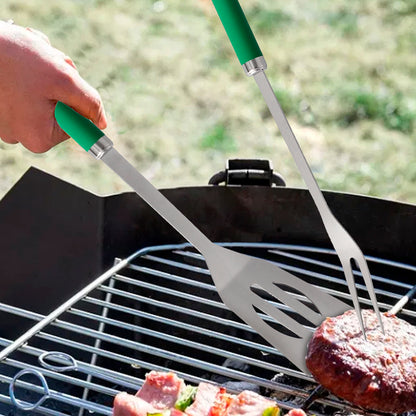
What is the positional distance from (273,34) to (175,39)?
30.0 inches

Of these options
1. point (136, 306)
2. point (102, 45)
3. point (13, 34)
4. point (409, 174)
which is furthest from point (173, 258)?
point (102, 45)

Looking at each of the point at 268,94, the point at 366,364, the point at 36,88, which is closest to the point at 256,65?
the point at 268,94

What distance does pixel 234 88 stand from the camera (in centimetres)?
516

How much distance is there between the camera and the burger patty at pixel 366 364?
1.83 m

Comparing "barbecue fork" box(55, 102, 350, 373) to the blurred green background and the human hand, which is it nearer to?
the human hand

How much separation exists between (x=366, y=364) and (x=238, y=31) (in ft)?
2.94

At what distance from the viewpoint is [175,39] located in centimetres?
561

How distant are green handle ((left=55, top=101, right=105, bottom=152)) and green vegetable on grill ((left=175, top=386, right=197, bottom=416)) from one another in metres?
0.64

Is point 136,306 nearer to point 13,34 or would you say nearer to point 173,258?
point 173,258

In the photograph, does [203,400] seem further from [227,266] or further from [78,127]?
[78,127]

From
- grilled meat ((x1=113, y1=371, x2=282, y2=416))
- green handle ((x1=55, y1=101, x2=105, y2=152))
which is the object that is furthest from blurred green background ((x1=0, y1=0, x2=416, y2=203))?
grilled meat ((x1=113, y1=371, x2=282, y2=416))

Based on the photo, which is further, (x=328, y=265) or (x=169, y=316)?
(x=169, y=316)

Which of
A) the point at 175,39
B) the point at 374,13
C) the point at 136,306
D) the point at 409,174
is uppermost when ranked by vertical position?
the point at 175,39

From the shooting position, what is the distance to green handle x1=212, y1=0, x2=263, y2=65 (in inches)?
74.6
